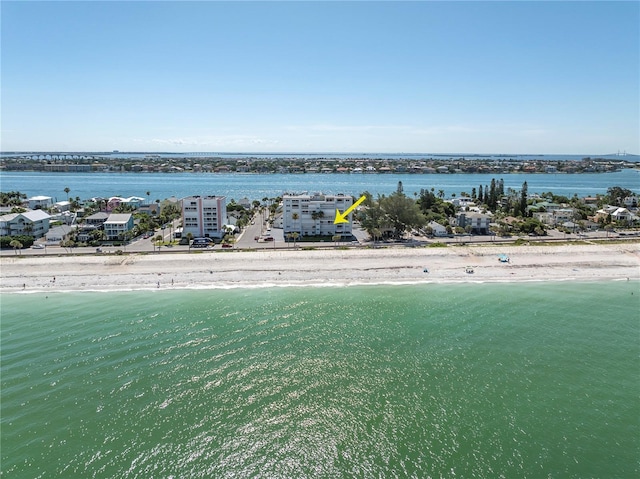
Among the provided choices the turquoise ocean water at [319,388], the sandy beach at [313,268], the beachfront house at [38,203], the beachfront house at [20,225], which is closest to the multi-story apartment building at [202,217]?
the sandy beach at [313,268]

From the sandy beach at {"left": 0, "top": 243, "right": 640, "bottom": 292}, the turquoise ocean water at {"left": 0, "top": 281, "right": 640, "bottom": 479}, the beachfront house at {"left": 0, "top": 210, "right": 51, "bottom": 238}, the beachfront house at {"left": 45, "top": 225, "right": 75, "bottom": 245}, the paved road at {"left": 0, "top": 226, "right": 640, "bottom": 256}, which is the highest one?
the beachfront house at {"left": 0, "top": 210, "right": 51, "bottom": 238}

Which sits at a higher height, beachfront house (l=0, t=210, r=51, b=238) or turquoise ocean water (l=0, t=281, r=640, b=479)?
beachfront house (l=0, t=210, r=51, b=238)

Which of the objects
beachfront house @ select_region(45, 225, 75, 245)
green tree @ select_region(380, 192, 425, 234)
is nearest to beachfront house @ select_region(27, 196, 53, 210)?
beachfront house @ select_region(45, 225, 75, 245)

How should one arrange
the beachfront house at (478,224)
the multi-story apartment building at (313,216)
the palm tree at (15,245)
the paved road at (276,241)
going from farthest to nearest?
1. the beachfront house at (478,224)
2. the multi-story apartment building at (313,216)
3. the paved road at (276,241)
4. the palm tree at (15,245)

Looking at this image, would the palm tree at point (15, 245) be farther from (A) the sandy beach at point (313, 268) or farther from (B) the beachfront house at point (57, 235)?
(A) the sandy beach at point (313, 268)

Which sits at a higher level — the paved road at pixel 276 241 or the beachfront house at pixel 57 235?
the beachfront house at pixel 57 235

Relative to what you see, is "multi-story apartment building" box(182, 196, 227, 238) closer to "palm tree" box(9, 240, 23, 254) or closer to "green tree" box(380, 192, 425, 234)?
"palm tree" box(9, 240, 23, 254)
